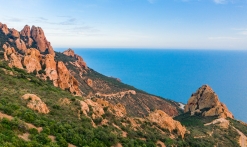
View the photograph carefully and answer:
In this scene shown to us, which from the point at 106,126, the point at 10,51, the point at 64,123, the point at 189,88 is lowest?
the point at 189,88

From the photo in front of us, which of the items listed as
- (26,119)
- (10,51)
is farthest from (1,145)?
(10,51)

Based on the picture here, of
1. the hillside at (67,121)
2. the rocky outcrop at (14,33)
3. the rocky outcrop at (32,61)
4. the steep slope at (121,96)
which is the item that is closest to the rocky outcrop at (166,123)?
the hillside at (67,121)

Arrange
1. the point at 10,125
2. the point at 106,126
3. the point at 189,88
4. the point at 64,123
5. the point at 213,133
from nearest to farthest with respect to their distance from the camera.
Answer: the point at 10,125
the point at 64,123
the point at 106,126
the point at 213,133
the point at 189,88

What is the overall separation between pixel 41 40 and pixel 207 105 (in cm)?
7784

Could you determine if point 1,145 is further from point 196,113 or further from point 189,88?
point 189,88

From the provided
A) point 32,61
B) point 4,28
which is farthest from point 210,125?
point 4,28

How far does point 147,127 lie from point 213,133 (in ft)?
60.2

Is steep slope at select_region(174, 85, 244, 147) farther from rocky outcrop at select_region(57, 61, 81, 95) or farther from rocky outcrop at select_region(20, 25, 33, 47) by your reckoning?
rocky outcrop at select_region(20, 25, 33, 47)

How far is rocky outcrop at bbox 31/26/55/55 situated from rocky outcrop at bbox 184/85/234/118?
219ft

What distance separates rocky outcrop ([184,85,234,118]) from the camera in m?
58.2

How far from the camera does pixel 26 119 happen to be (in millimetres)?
15625

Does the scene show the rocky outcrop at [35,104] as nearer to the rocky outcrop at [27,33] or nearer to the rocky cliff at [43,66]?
the rocky cliff at [43,66]

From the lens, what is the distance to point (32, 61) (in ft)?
155

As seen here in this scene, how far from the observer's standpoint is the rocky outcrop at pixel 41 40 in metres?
100
